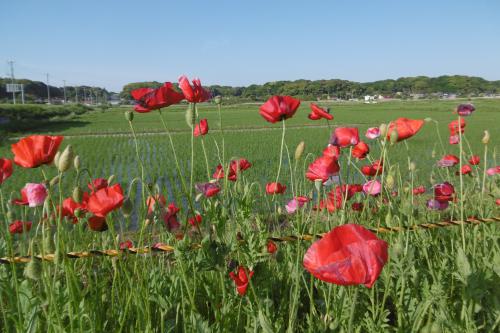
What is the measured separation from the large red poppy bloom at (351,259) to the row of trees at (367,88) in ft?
307

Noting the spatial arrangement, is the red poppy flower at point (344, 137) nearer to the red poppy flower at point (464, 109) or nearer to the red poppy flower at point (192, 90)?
the red poppy flower at point (464, 109)

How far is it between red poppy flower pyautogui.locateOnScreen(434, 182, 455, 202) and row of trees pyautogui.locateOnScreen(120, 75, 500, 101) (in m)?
92.3

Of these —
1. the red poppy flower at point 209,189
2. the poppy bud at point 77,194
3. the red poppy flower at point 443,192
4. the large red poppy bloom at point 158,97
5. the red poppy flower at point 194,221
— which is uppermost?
the large red poppy bloom at point 158,97

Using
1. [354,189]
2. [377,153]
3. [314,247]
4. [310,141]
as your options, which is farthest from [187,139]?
[314,247]

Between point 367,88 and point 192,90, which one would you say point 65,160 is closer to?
point 192,90

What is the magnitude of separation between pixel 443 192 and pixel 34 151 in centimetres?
173

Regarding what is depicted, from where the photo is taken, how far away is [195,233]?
1402 mm

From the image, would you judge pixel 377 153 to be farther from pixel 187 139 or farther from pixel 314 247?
pixel 314 247

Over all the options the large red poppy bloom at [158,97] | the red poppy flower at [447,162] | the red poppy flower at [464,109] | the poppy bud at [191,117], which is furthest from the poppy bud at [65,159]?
the red poppy flower at [447,162]

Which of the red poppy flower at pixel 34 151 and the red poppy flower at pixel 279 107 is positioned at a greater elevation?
the red poppy flower at pixel 279 107

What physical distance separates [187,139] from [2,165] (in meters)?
14.5

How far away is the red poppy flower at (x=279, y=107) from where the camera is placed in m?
1.39

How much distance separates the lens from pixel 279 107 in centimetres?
139

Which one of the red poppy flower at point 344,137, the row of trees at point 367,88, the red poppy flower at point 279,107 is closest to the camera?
the red poppy flower at point 279,107
